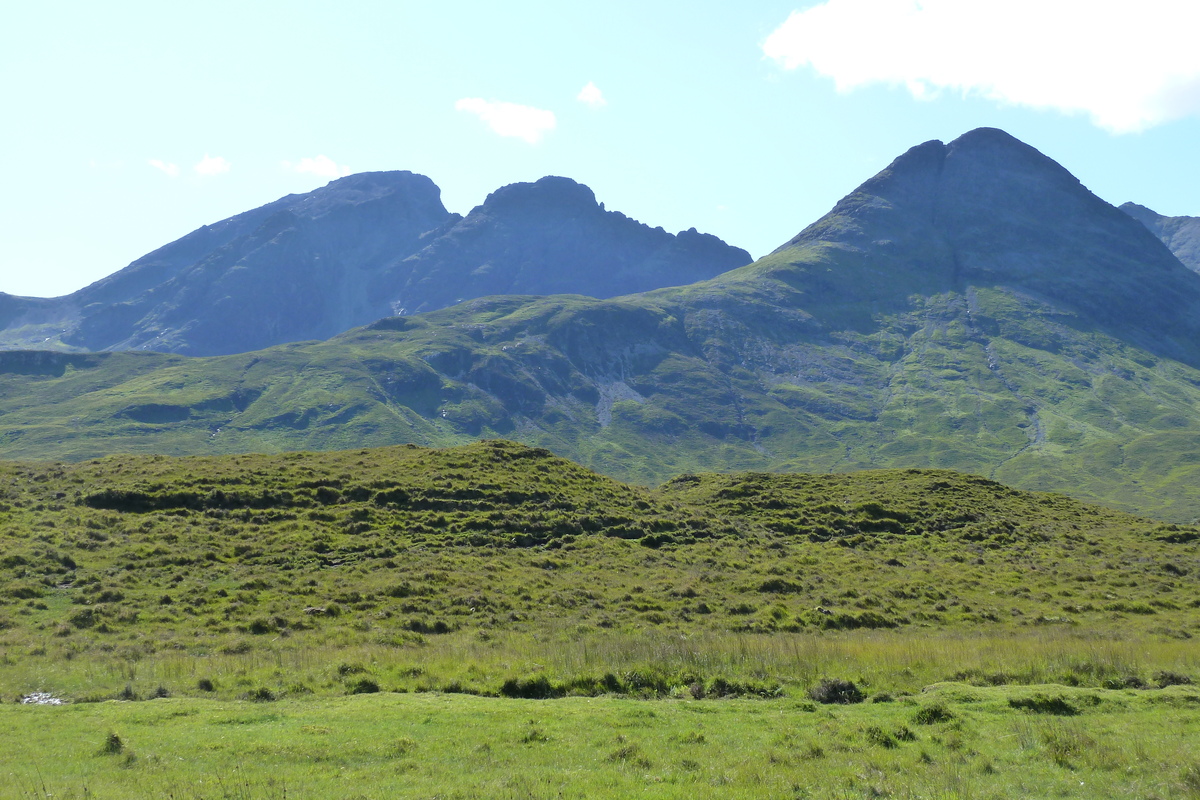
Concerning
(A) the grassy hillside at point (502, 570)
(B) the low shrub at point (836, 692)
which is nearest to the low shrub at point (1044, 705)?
(B) the low shrub at point (836, 692)

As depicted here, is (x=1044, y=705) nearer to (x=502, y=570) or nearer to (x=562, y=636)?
(x=562, y=636)

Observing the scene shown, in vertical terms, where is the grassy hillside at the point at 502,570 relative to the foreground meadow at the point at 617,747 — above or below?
below

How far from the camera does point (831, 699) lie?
73.7ft

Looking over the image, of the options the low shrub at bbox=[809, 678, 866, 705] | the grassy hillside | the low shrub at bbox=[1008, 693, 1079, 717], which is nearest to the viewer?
the low shrub at bbox=[1008, 693, 1079, 717]

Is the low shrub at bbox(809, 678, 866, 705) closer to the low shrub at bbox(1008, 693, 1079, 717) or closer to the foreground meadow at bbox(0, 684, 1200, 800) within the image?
the foreground meadow at bbox(0, 684, 1200, 800)

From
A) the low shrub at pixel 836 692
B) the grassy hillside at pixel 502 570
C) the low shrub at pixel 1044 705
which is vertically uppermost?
the low shrub at pixel 1044 705

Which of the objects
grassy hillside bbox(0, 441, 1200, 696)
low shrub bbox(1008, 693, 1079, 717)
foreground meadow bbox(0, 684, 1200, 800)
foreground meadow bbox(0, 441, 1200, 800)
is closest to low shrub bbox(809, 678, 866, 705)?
foreground meadow bbox(0, 441, 1200, 800)

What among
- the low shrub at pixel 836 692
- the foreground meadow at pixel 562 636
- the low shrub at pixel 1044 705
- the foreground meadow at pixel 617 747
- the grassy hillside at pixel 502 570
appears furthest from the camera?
the grassy hillside at pixel 502 570

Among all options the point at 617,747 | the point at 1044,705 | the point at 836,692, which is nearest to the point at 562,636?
the point at 836,692

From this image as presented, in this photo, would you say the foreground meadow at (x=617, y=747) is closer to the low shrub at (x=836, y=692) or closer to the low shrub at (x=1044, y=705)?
the low shrub at (x=1044, y=705)

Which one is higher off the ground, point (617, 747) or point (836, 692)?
point (617, 747)

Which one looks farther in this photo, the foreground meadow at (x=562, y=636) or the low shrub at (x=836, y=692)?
the low shrub at (x=836, y=692)

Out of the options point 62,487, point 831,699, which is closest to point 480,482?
point 62,487

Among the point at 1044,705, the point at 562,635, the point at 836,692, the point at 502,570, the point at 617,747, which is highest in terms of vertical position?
the point at 617,747
